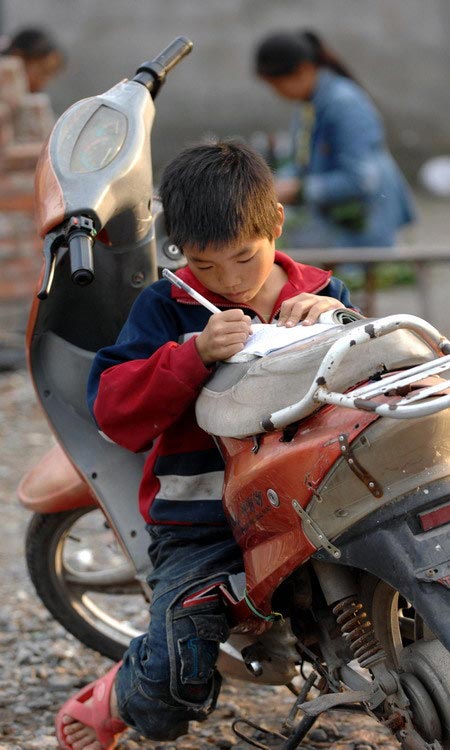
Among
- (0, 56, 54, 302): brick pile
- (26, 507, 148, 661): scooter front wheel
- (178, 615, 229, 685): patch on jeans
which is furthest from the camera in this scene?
(0, 56, 54, 302): brick pile

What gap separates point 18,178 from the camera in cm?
786

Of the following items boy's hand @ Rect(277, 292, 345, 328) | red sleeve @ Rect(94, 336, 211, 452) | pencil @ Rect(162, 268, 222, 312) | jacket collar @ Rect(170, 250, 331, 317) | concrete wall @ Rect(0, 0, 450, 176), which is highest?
pencil @ Rect(162, 268, 222, 312)

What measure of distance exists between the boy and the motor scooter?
0.25 feet

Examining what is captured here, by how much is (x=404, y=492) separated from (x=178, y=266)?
4.32 ft

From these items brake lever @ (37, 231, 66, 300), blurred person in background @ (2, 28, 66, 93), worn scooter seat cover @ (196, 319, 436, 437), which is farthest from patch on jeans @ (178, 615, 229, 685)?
blurred person in background @ (2, 28, 66, 93)

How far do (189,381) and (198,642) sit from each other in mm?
589

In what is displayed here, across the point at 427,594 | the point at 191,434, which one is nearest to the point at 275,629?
the point at 191,434

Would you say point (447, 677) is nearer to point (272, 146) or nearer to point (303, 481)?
point (303, 481)

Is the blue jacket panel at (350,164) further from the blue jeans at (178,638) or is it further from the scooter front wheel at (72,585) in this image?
the blue jeans at (178,638)

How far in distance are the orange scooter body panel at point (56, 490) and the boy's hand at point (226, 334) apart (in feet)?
3.64

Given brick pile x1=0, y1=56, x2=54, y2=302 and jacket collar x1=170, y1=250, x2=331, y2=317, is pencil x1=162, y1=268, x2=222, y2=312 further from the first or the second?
brick pile x1=0, y1=56, x2=54, y2=302

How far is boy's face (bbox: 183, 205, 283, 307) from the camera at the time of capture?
8.77ft

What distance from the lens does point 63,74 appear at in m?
13.9

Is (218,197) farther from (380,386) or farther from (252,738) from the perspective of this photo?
(252,738)
